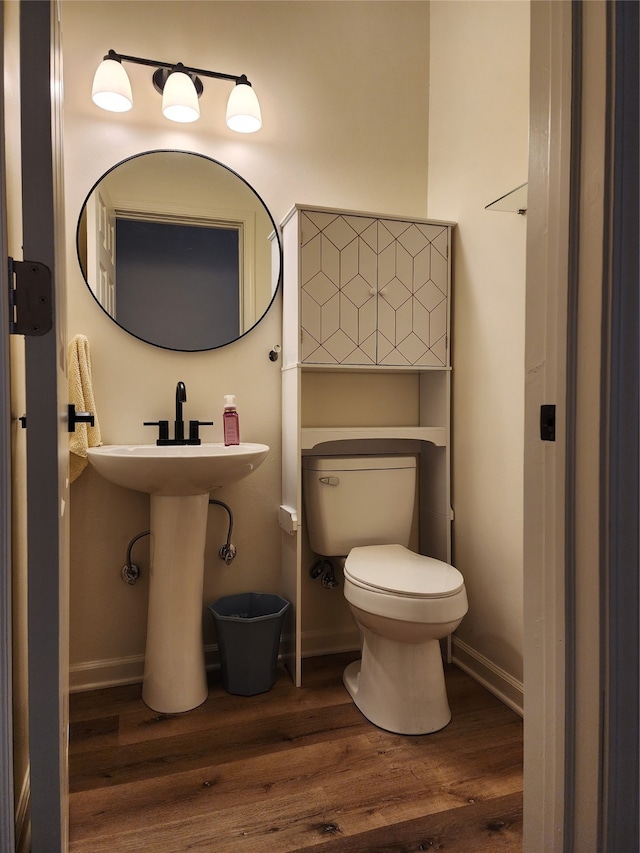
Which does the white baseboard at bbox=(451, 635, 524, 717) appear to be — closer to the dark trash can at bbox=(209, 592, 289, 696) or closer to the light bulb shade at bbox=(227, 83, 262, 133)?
the dark trash can at bbox=(209, 592, 289, 696)

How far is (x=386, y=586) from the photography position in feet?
5.35

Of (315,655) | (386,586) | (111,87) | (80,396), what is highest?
(111,87)

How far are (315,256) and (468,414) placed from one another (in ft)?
2.74

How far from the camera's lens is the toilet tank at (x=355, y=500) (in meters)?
2.03

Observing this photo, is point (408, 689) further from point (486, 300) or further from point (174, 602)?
point (486, 300)

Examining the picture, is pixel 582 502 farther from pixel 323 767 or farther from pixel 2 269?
pixel 323 767

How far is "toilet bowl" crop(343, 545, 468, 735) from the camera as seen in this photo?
159cm

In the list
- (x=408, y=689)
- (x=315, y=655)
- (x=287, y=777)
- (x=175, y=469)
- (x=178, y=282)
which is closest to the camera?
(x=287, y=777)

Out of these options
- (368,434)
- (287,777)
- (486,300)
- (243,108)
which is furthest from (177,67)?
(287,777)

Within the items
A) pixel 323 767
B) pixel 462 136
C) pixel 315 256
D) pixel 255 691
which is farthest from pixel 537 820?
pixel 462 136

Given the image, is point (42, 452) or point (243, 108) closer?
point (42, 452)

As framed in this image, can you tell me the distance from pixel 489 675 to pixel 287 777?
84cm

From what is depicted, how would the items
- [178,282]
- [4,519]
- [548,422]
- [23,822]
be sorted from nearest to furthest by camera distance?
[4,519] < [548,422] < [23,822] < [178,282]

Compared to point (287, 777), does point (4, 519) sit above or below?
above
